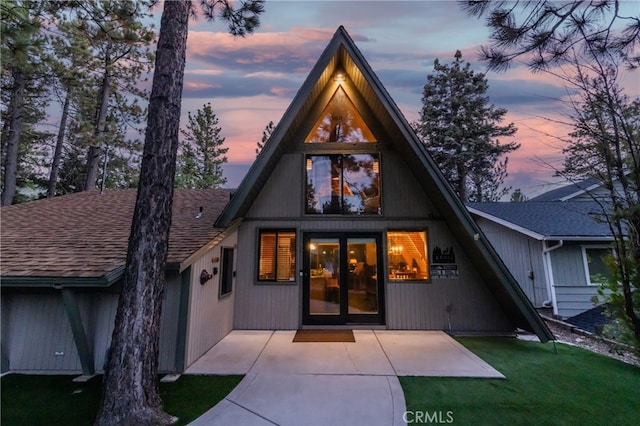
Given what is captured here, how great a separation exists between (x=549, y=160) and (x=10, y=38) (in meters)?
8.06

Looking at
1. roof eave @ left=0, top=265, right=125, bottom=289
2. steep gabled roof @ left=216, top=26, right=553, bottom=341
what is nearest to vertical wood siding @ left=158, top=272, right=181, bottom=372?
roof eave @ left=0, top=265, right=125, bottom=289

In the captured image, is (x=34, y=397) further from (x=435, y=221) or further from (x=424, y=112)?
(x=424, y=112)

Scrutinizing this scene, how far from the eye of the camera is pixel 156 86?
3.17 metres

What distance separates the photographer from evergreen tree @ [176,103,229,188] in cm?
2050

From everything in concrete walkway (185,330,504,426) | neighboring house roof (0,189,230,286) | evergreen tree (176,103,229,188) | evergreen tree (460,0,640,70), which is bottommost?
concrete walkway (185,330,504,426)

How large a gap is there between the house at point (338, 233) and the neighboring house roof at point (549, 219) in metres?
3.65

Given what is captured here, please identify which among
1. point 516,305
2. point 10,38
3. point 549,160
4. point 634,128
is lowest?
point 516,305

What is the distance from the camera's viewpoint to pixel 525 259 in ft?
29.2

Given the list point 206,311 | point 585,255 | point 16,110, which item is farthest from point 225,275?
point 16,110

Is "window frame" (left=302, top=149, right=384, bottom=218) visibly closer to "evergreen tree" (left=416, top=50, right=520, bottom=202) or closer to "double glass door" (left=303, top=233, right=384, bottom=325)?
"double glass door" (left=303, top=233, right=384, bottom=325)

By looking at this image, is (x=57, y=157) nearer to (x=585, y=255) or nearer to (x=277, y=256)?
(x=277, y=256)

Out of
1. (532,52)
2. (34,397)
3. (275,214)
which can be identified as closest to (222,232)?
(275,214)

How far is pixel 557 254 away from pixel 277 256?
26.4ft

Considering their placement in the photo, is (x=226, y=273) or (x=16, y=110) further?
(x=16, y=110)
